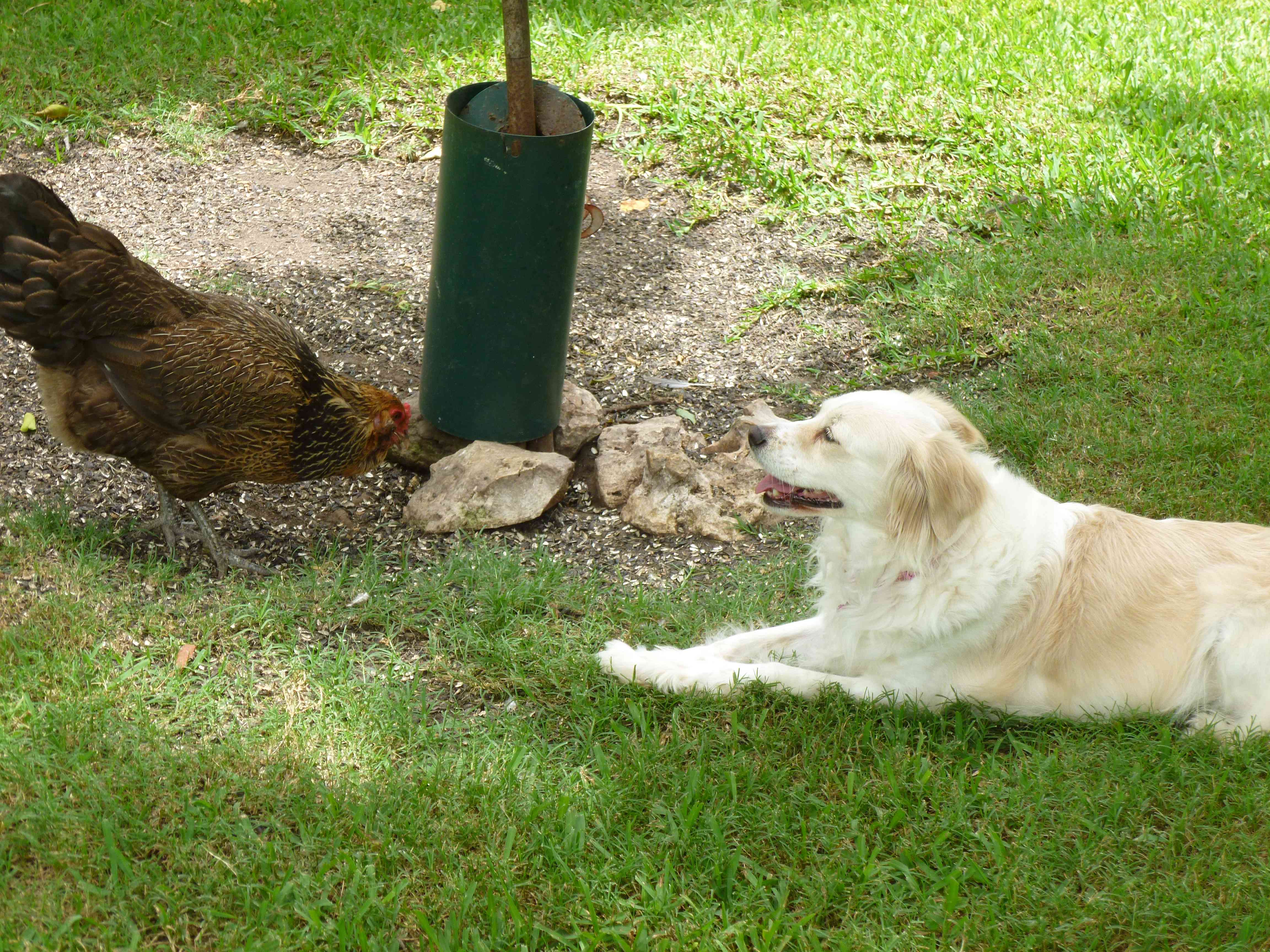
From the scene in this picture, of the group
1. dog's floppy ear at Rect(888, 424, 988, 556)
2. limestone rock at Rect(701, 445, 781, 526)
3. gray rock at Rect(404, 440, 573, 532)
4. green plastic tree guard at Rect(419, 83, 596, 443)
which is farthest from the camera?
limestone rock at Rect(701, 445, 781, 526)

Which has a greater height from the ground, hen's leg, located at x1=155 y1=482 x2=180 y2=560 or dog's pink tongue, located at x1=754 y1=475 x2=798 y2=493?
dog's pink tongue, located at x1=754 y1=475 x2=798 y2=493

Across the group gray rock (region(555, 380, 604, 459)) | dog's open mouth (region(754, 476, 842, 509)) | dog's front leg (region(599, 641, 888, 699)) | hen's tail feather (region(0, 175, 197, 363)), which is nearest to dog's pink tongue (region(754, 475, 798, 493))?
dog's open mouth (region(754, 476, 842, 509))

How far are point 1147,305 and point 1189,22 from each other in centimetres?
374

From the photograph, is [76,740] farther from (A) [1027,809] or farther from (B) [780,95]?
(B) [780,95]

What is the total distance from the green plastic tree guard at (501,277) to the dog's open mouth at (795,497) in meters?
1.28

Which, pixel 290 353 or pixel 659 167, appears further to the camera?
pixel 659 167

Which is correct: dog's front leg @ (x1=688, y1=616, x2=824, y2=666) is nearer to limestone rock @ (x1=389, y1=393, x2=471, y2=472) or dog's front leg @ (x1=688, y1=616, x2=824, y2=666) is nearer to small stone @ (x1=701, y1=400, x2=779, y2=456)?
small stone @ (x1=701, y1=400, x2=779, y2=456)

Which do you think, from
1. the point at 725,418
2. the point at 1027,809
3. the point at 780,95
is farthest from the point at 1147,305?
the point at 1027,809

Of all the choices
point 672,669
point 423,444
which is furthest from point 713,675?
point 423,444

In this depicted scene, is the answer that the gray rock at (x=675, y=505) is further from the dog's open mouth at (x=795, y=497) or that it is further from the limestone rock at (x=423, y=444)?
the dog's open mouth at (x=795, y=497)

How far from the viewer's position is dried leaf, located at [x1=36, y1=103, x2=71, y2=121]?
651 centimetres

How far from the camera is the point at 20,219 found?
3557mm

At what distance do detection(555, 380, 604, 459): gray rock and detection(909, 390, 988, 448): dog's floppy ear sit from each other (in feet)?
5.77

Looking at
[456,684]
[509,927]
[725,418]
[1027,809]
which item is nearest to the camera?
[509,927]
